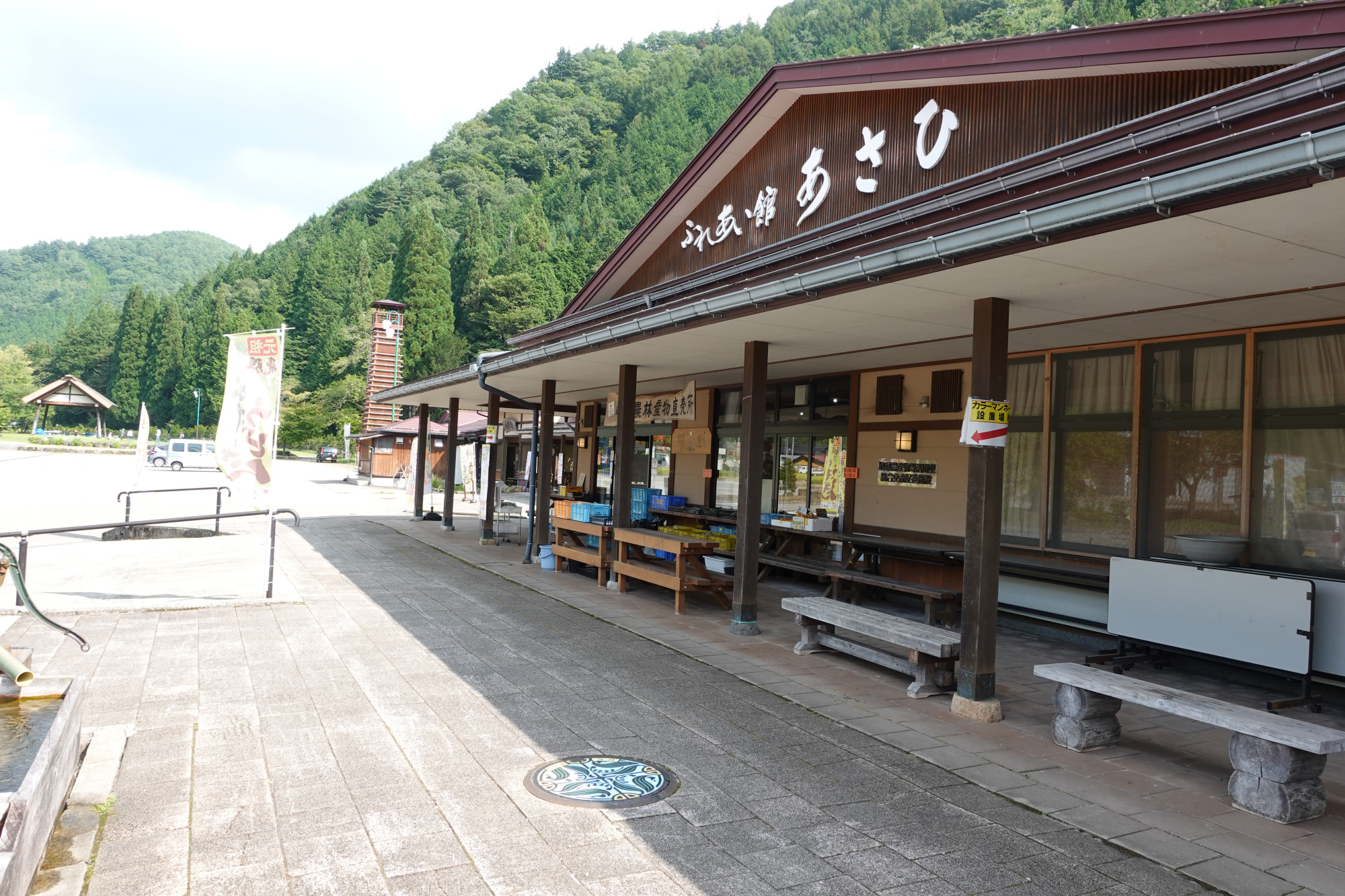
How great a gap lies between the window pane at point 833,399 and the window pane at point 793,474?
0.59 meters

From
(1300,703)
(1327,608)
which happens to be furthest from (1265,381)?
(1300,703)

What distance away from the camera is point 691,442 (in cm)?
1424

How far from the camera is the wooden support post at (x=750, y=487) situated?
7.61 m

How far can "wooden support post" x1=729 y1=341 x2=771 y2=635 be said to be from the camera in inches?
300

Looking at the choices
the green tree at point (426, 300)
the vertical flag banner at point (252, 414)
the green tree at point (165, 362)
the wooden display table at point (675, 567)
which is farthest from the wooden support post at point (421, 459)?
the green tree at point (165, 362)

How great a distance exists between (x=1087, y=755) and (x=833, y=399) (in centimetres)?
710

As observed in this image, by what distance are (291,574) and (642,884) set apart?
28.4ft

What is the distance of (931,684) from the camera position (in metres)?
5.81

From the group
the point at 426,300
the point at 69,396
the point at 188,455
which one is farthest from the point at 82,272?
the point at 188,455

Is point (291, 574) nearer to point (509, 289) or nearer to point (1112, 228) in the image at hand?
point (1112, 228)

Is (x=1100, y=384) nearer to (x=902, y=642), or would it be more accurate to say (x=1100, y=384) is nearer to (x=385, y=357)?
(x=902, y=642)

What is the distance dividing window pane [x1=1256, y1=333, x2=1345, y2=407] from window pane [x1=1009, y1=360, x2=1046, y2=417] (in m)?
2.06

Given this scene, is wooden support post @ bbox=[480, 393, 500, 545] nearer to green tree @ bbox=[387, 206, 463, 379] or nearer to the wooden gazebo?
green tree @ bbox=[387, 206, 463, 379]

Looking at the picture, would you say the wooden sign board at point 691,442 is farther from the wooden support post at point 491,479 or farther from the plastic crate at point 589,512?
the wooden support post at point 491,479
